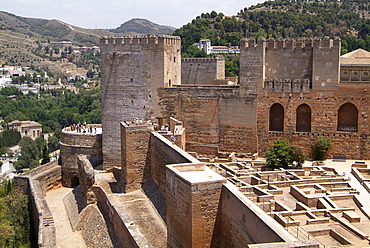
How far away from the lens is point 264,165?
22.9m

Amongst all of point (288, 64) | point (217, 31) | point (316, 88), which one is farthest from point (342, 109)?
point (217, 31)

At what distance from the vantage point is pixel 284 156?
22203 millimetres

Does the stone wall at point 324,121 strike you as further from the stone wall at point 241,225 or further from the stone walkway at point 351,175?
the stone wall at point 241,225

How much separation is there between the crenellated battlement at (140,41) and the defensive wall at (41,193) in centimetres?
787

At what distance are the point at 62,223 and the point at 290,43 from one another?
13.7 m

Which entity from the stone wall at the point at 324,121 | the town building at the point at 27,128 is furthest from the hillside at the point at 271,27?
the stone wall at the point at 324,121

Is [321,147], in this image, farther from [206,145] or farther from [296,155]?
[206,145]

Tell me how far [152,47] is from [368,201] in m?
13.2

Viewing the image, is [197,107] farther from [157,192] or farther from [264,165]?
[157,192]

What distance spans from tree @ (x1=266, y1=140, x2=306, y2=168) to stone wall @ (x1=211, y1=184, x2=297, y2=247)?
915 centimetres

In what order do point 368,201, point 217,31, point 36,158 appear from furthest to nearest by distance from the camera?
1. point 217,31
2. point 36,158
3. point 368,201

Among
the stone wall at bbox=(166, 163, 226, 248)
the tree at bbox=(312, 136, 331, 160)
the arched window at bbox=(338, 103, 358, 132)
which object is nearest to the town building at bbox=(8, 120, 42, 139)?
the tree at bbox=(312, 136, 331, 160)

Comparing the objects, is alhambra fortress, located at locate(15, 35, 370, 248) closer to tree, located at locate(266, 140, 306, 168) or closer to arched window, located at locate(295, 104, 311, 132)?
arched window, located at locate(295, 104, 311, 132)

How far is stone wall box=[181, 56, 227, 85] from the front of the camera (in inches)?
1266
